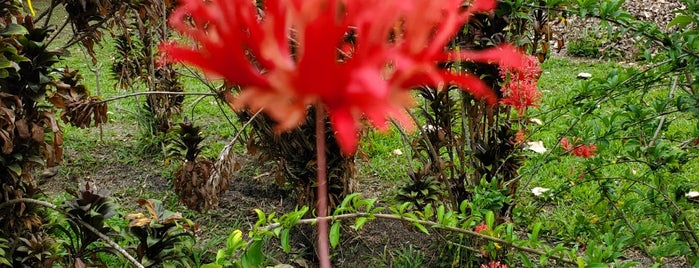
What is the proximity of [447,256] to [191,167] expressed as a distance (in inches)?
48.7

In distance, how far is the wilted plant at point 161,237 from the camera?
96.4 inches

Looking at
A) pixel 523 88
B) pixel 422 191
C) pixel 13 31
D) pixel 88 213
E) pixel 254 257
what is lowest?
pixel 422 191

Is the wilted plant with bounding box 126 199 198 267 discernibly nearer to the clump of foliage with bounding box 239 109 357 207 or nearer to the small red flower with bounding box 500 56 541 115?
the clump of foliage with bounding box 239 109 357 207

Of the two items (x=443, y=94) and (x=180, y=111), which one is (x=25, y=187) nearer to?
(x=443, y=94)

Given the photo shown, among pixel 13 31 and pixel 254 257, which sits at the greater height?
pixel 13 31

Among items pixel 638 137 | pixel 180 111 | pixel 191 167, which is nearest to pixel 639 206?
pixel 638 137

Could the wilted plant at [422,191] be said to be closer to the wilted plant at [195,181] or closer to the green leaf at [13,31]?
the wilted plant at [195,181]

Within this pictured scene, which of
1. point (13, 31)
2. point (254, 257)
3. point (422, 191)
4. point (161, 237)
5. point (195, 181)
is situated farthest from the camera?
point (195, 181)

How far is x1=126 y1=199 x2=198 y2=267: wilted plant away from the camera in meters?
2.45

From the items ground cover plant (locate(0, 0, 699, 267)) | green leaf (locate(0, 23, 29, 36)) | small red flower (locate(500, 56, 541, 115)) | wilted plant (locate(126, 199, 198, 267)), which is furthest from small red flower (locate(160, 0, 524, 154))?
wilted plant (locate(126, 199, 198, 267))

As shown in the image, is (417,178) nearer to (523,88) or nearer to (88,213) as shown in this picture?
(523,88)

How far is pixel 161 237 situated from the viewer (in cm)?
252

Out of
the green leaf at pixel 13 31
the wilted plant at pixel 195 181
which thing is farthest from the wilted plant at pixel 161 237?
the green leaf at pixel 13 31

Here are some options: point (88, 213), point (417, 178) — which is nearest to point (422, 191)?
point (417, 178)
